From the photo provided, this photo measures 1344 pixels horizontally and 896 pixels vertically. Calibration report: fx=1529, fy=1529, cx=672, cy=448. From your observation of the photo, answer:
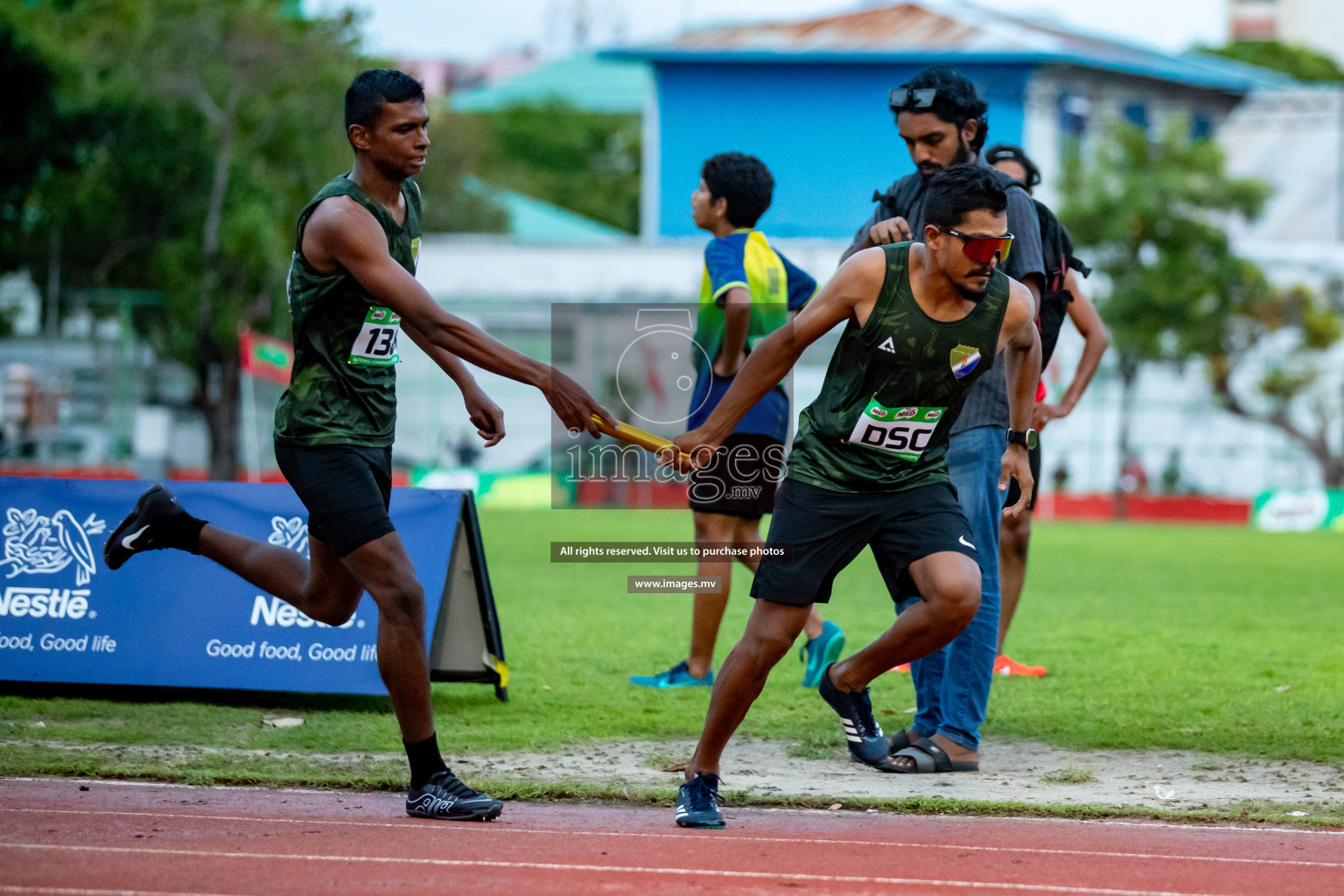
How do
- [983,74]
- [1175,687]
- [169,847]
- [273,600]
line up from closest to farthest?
[169,847]
[273,600]
[1175,687]
[983,74]

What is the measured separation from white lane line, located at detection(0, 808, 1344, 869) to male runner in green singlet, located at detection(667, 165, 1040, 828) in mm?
197

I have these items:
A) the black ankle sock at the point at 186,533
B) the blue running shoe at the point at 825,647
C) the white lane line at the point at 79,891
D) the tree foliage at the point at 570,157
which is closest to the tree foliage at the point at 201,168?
the blue running shoe at the point at 825,647

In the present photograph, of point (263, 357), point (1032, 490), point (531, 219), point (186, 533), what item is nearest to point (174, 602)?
point (186, 533)

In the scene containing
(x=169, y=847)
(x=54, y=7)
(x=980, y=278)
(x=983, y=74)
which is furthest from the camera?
(x=983, y=74)

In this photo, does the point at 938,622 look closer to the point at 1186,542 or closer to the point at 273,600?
the point at 273,600

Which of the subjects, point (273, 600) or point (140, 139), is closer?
point (273, 600)

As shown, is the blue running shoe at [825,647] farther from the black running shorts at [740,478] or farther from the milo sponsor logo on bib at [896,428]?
the milo sponsor logo on bib at [896,428]

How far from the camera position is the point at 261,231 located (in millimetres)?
29516

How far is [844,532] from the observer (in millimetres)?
5102

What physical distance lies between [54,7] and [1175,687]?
26951 millimetres

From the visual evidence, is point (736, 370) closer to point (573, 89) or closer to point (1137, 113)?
point (1137, 113)

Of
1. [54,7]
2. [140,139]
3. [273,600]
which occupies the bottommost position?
[273,600]

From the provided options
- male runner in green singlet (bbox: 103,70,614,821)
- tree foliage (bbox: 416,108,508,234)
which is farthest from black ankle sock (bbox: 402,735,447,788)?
tree foliage (bbox: 416,108,508,234)

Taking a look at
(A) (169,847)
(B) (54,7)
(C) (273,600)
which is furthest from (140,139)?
(A) (169,847)
